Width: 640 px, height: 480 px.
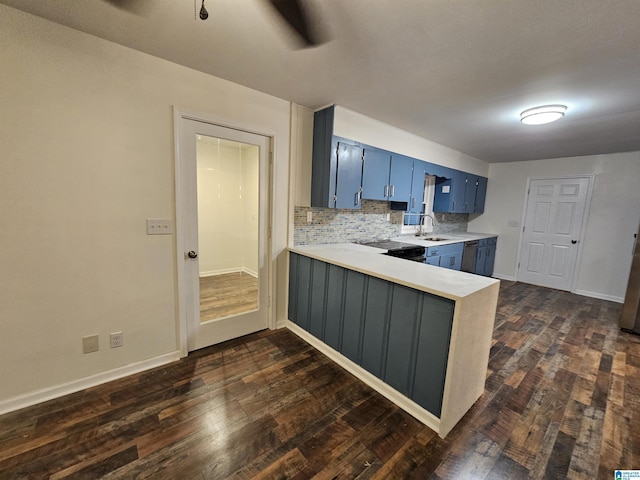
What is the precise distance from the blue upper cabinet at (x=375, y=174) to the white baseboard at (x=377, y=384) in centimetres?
172

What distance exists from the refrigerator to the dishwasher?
184 centimetres

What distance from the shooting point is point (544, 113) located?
2447 mm

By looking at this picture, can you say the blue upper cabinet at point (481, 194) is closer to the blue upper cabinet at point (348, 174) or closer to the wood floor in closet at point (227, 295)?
the blue upper cabinet at point (348, 174)

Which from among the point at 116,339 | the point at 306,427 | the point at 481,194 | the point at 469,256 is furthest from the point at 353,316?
the point at 481,194

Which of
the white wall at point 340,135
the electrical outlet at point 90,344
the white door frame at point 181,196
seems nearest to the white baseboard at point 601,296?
the white wall at point 340,135

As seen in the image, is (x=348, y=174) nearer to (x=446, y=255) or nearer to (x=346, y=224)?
(x=346, y=224)

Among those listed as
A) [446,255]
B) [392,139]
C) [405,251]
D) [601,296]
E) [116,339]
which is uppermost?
[392,139]

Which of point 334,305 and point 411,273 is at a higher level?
point 411,273

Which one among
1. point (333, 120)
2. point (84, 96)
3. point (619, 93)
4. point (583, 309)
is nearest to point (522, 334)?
point (583, 309)

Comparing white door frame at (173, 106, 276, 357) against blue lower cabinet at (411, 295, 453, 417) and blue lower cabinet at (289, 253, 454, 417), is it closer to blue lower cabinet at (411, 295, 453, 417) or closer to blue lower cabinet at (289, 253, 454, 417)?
blue lower cabinet at (289, 253, 454, 417)

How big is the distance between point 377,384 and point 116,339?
2.03 metres

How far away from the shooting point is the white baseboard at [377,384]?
1671mm

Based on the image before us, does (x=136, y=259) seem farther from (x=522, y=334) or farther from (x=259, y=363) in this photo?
Result: (x=522, y=334)

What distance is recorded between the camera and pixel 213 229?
2.41 meters
